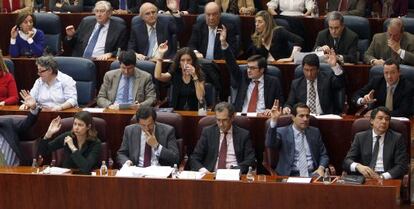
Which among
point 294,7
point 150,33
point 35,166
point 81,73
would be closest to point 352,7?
point 294,7

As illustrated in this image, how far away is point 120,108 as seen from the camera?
750cm

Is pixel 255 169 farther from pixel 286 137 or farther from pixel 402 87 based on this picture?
pixel 402 87

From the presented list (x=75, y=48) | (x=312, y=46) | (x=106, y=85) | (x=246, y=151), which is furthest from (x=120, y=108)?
(x=312, y=46)

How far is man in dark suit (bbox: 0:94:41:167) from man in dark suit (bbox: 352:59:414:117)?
7.52 ft

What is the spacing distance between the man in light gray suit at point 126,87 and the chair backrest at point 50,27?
1416 millimetres

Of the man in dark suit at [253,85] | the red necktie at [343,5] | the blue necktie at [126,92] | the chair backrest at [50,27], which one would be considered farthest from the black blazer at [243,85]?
the red necktie at [343,5]

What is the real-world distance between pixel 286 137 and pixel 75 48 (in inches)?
110

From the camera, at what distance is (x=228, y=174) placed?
20.5ft

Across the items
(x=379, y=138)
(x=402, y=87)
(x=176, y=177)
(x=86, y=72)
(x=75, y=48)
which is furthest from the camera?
(x=75, y=48)

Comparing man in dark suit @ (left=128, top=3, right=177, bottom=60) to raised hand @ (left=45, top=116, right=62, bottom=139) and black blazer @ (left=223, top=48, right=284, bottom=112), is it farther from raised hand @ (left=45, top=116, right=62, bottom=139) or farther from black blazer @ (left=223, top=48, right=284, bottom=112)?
raised hand @ (left=45, top=116, right=62, bottom=139)

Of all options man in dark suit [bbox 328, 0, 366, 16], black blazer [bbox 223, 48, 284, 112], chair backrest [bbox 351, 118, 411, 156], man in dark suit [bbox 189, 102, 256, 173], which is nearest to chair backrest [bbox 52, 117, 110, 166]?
man in dark suit [bbox 189, 102, 256, 173]

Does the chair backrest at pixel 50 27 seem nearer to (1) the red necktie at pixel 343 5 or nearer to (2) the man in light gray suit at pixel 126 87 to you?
(2) the man in light gray suit at pixel 126 87

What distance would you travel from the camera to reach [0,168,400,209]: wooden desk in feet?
19.4

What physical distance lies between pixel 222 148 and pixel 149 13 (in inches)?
87.5
